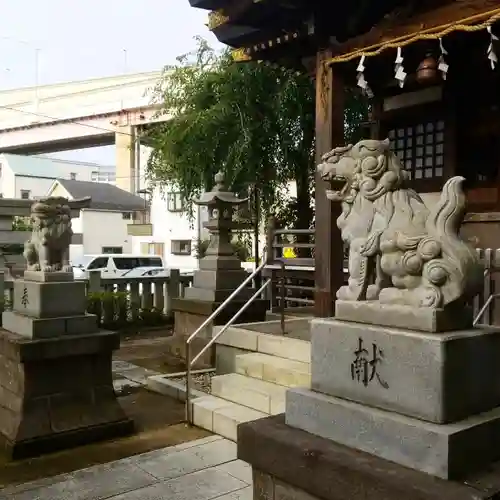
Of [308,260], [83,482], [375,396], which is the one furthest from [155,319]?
[375,396]

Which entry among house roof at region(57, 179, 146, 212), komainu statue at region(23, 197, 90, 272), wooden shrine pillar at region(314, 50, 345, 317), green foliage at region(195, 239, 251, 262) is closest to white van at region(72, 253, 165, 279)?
green foliage at region(195, 239, 251, 262)

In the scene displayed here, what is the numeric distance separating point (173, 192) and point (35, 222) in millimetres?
9514

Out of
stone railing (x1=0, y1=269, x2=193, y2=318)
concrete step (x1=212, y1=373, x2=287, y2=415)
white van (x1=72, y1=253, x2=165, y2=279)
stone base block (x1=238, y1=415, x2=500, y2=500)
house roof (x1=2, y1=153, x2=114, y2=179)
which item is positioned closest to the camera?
stone base block (x1=238, y1=415, x2=500, y2=500)

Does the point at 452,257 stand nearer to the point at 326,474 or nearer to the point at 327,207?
the point at 326,474

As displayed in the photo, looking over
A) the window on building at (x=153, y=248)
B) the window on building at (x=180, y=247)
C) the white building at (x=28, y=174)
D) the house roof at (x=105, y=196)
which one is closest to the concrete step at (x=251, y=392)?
the window on building at (x=180, y=247)

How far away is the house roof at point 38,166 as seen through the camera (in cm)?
4134

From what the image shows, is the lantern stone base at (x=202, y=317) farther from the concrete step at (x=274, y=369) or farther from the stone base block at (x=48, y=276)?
the stone base block at (x=48, y=276)

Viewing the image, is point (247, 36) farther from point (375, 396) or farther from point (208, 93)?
point (375, 396)

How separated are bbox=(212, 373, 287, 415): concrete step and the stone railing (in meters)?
7.11

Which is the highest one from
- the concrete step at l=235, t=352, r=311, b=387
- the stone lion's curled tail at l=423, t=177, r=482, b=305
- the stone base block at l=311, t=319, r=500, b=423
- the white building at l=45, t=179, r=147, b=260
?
the white building at l=45, t=179, r=147, b=260

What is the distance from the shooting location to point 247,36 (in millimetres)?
8883

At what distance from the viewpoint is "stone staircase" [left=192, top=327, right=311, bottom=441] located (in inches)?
243

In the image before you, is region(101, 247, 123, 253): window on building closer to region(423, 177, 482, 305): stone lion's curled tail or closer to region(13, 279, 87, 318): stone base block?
region(13, 279, 87, 318): stone base block

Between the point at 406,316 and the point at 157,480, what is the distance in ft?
10.6
